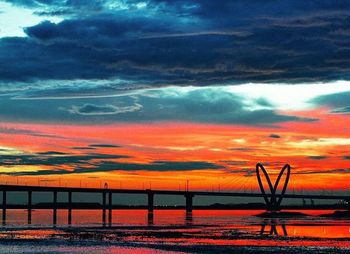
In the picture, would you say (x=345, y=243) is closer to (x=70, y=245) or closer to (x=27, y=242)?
(x=70, y=245)

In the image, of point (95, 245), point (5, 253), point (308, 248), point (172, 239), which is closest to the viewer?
point (5, 253)

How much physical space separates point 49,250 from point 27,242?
353 inches

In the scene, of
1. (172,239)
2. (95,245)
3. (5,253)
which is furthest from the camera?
(172,239)

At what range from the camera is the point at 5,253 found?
46.9 metres

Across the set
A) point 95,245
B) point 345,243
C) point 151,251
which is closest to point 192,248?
point 151,251

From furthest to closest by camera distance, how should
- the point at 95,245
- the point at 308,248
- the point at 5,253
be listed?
the point at 95,245, the point at 308,248, the point at 5,253

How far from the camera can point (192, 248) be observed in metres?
52.3

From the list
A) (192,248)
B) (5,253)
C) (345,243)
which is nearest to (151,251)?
(192,248)

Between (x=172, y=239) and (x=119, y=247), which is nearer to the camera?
(x=119, y=247)

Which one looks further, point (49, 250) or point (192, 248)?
point (192, 248)

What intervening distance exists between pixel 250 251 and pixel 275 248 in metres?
3.58

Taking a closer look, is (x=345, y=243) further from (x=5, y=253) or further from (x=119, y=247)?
(x=5, y=253)

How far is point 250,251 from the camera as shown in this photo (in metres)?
→ 48.7

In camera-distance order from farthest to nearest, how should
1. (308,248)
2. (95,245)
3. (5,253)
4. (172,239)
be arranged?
(172,239) < (95,245) < (308,248) < (5,253)
